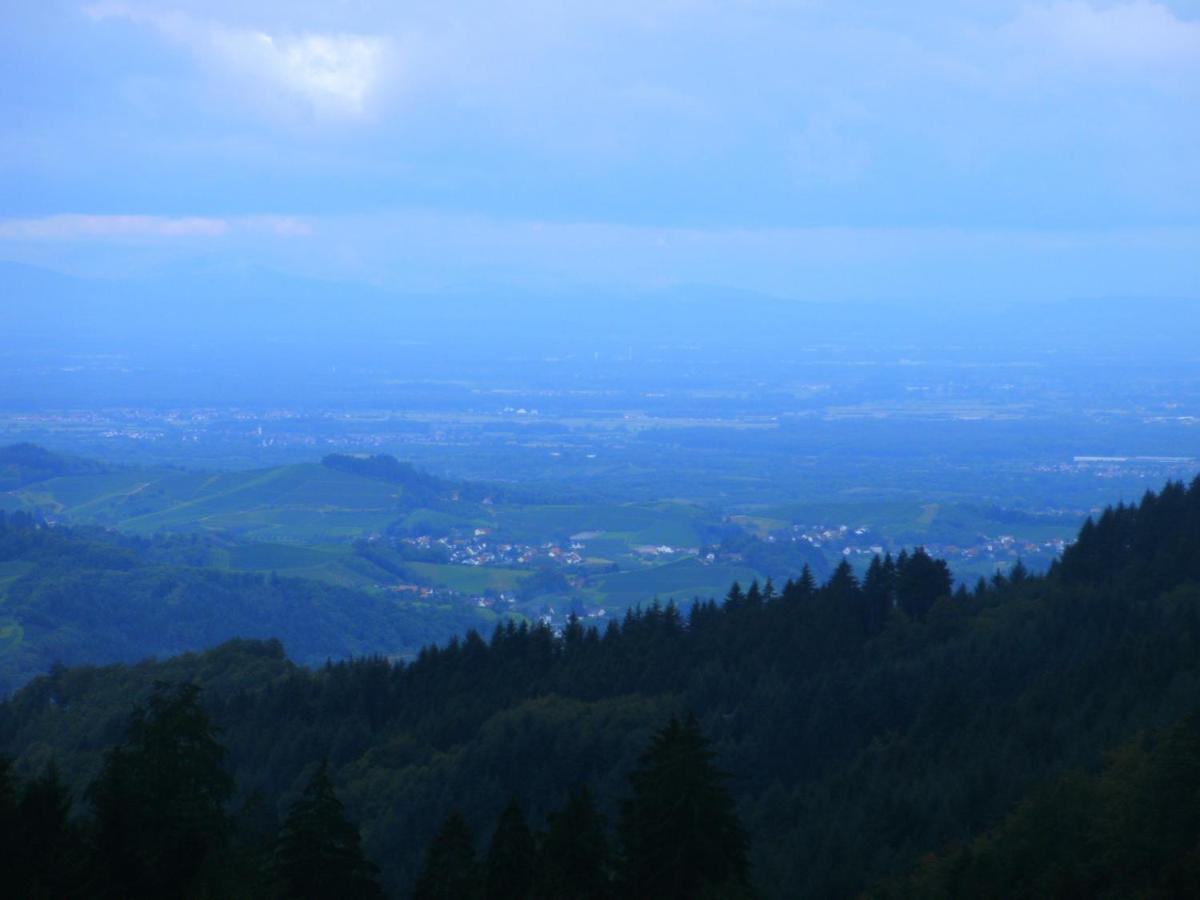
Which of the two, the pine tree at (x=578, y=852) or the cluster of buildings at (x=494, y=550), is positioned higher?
the cluster of buildings at (x=494, y=550)

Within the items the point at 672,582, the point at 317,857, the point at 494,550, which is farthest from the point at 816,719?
the point at 494,550

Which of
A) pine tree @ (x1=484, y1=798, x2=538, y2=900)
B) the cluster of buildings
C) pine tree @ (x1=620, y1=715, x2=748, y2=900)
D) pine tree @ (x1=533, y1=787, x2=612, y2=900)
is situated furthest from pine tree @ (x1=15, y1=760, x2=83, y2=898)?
the cluster of buildings

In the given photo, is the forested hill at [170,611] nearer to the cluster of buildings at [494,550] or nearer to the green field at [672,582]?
the green field at [672,582]

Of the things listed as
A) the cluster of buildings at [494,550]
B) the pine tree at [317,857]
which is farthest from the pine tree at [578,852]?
the cluster of buildings at [494,550]

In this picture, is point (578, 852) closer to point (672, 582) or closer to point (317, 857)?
point (317, 857)

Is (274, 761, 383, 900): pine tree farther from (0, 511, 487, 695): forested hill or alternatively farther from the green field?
the green field

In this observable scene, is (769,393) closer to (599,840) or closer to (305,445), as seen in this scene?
(305,445)
